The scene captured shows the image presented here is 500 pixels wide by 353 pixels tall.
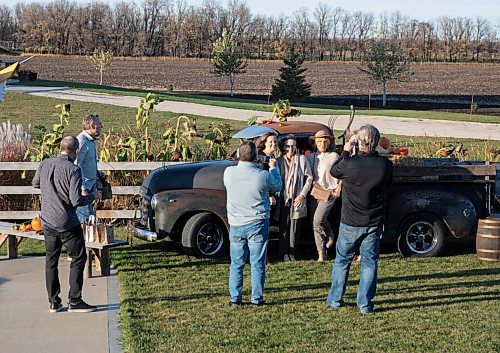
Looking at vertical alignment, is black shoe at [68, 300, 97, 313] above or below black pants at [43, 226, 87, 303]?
below

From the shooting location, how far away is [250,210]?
27.2ft

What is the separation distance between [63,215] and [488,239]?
5.33 m

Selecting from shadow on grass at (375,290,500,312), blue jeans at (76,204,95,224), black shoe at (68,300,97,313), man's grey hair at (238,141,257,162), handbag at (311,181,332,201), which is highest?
man's grey hair at (238,141,257,162)

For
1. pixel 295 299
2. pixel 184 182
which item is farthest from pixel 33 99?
pixel 295 299

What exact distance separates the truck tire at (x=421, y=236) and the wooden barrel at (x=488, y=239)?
46cm

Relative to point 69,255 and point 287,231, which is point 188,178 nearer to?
point 287,231

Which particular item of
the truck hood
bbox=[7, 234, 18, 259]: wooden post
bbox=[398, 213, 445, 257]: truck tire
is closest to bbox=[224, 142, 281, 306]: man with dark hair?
the truck hood

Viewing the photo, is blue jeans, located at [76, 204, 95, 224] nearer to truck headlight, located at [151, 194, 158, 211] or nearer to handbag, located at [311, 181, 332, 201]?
truck headlight, located at [151, 194, 158, 211]

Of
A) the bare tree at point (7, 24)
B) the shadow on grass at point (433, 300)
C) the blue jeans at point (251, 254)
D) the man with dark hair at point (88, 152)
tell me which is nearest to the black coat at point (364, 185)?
the blue jeans at point (251, 254)

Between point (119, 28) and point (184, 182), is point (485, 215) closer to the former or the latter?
point (184, 182)

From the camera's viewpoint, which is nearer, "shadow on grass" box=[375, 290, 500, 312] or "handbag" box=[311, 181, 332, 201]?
"shadow on grass" box=[375, 290, 500, 312]

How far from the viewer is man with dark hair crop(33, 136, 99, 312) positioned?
26.5ft

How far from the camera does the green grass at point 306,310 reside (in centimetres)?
721

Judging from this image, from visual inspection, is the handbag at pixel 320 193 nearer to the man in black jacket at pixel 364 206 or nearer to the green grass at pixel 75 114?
the man in black jacket at pixel 364 206
